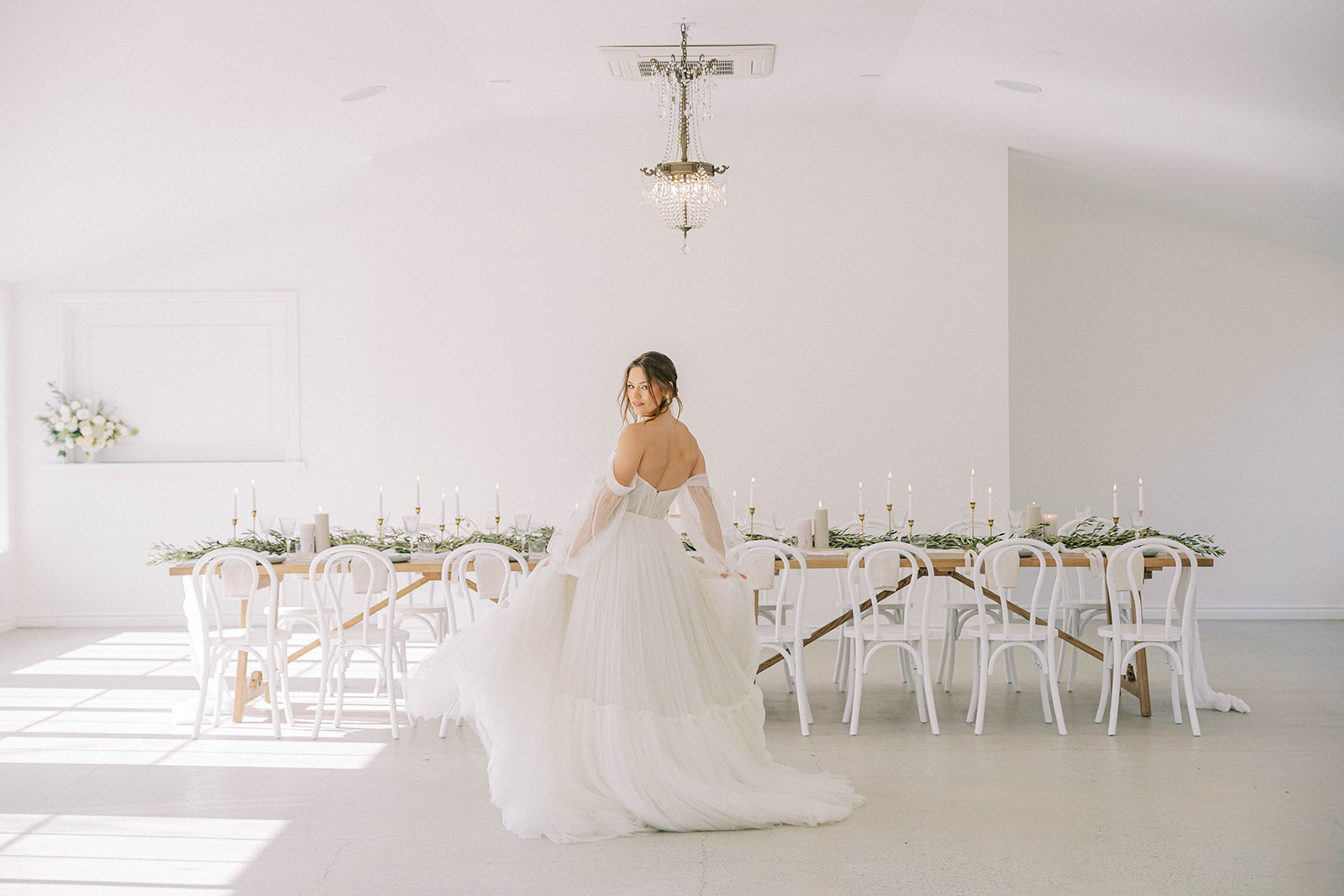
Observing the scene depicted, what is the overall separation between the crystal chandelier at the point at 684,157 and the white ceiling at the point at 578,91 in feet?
0.68

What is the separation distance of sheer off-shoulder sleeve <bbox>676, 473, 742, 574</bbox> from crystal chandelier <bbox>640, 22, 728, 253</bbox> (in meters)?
1.97

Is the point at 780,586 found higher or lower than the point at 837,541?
lower

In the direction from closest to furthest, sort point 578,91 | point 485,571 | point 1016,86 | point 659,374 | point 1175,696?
point 659,374 < point 485,571 < point 1175,696 < point 1016,86 < point 578,91

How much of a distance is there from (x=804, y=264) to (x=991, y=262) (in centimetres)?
137

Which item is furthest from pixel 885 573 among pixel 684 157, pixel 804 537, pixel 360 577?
pixel 360 577

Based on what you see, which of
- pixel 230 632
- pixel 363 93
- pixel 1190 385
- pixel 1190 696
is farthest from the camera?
pixel 1190 385

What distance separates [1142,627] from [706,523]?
2.52 meters

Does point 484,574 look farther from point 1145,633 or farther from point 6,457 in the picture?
point 6,457

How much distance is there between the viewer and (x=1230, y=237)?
29.0 ft

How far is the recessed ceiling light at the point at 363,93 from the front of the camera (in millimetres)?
6848

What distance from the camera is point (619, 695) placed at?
162 inches

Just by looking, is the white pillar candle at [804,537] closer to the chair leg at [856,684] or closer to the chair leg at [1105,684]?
the chair leg at [856,684]

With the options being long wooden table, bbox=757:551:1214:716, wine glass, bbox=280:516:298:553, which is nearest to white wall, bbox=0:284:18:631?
wine glass, bbox=280:516:298:553

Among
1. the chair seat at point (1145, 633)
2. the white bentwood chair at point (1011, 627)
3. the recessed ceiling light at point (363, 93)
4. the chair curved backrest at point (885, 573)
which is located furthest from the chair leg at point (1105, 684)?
the recessed ceiling light at point (363, 93)
